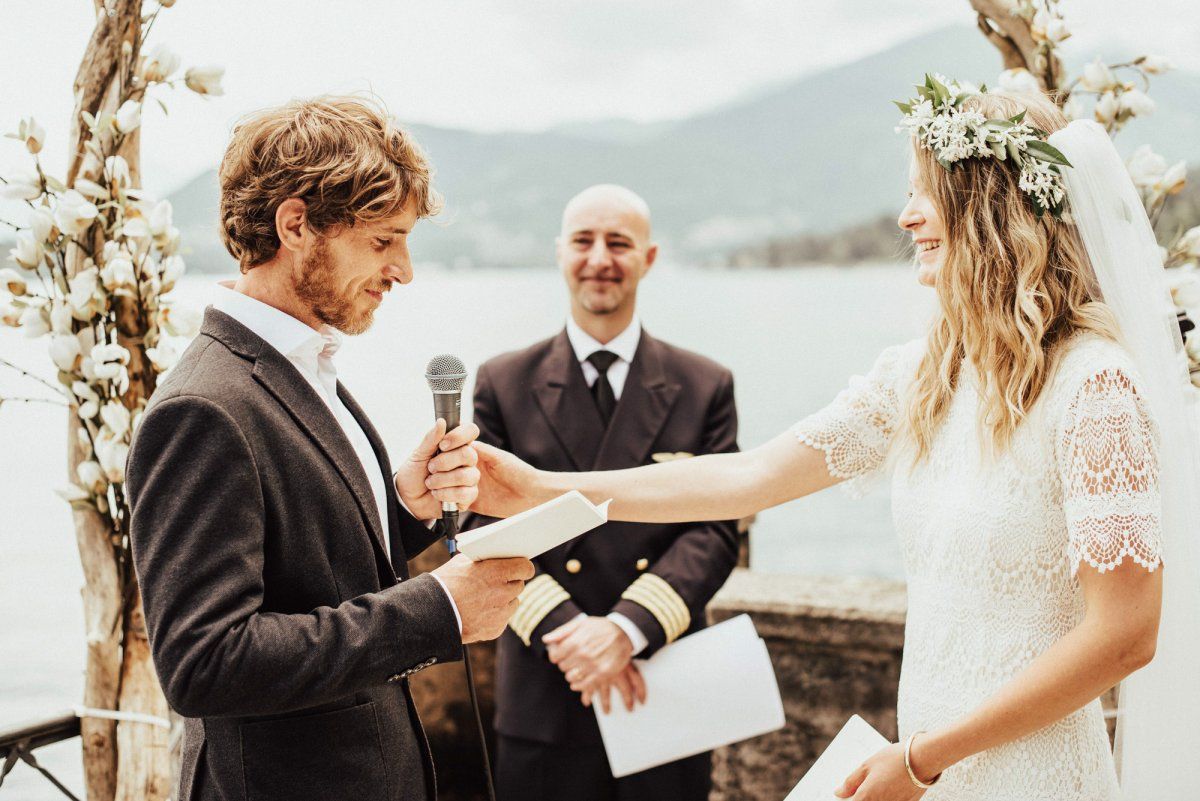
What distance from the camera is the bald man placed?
2.44 meters

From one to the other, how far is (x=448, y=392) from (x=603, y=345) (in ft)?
3.97

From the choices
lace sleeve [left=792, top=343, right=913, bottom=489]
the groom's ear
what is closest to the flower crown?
lace sleeve [left=792, top=343, right=913, bottom=489]

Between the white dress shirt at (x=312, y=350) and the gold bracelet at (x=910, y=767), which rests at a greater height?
the white dress shirt at (x=312, y=350)

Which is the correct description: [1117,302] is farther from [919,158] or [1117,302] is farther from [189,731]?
[189,731]

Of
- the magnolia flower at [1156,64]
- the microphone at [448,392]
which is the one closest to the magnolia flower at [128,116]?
the microphone at [448,392]

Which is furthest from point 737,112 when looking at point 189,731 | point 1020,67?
point 189,731

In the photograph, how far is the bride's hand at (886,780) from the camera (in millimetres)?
1523

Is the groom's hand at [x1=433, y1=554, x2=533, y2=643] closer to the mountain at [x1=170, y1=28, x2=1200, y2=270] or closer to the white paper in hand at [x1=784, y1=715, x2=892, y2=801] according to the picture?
the white paper in hand at [x1=784, y1=715, x2=892, y2=801]

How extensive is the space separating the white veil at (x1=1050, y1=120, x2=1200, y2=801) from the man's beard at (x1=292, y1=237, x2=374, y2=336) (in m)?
1.13

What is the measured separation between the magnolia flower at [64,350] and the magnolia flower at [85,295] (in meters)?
0.05

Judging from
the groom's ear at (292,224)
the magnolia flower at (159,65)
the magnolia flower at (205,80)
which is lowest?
the groom's ear at (292,224)

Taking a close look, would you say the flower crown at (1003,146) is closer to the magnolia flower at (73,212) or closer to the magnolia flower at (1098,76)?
the magnolia flower at (1098,76)

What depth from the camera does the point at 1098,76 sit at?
225cm

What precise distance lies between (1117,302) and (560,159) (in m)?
2.84
